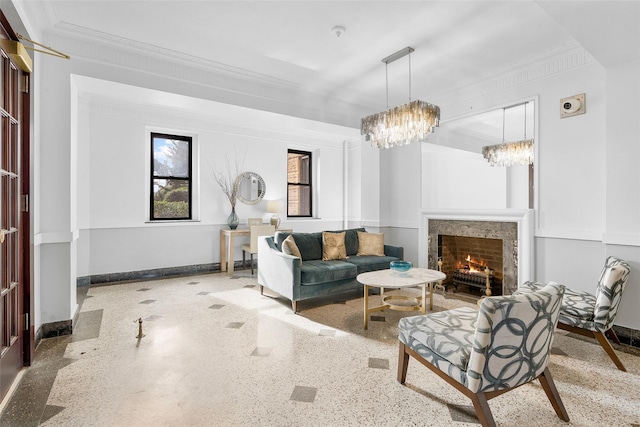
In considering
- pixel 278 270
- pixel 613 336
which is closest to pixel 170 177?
pixel 278 270

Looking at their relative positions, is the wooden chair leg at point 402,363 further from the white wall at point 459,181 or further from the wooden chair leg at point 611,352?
the white wall at point 459,181

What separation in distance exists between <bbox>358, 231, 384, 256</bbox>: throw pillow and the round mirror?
7.81 feet

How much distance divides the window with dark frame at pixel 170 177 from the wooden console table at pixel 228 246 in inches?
28.3

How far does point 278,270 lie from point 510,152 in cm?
302

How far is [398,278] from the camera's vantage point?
130 inches

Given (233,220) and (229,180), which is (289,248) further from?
(229,180)

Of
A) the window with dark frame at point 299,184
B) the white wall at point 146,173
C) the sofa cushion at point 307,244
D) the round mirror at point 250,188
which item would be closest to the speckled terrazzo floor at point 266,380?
the sofa cushion at point 307,244

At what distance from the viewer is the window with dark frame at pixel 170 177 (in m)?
5.41

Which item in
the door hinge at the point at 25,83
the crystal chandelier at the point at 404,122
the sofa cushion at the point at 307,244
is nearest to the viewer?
the door hinge at the point at 25,83

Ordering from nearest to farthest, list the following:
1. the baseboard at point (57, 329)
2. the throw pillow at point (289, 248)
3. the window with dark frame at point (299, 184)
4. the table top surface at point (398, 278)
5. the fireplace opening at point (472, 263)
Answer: the baseboard at point (57, 329)
the table top surface at point (398, 278)
the throw pillow at point (289, 248)
the fireplace opening at point (472, 263)
the window with dark frame at point (299, 184)

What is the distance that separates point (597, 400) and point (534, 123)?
2717mm

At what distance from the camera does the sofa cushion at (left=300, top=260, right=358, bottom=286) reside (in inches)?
142

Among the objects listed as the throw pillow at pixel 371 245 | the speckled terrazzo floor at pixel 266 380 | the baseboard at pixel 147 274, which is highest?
the throw pillow at pixel 371 245

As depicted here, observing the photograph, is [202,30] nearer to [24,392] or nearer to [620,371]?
[24,392]
